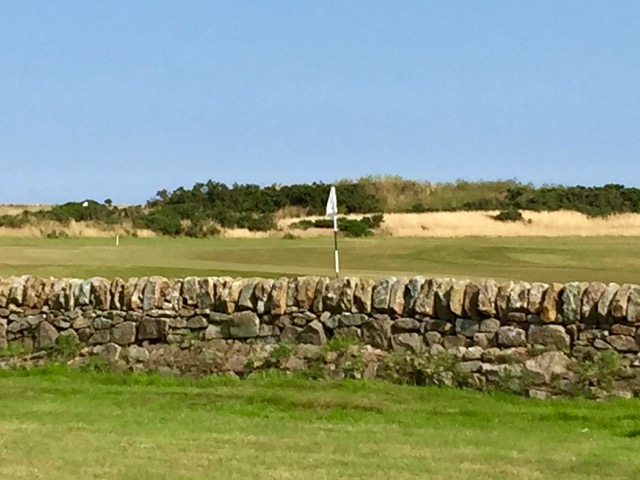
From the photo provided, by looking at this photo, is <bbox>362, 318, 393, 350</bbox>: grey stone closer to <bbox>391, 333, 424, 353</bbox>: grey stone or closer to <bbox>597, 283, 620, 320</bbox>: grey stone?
<bbox>391, 333, 424, 353</bbox>: grey stone

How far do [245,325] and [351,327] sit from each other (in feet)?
4.30

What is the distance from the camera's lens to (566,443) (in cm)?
963

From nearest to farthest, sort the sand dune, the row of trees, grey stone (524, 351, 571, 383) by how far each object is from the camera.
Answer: grey stone (524, 351, 571, 383) < the sand dune < the row of trees

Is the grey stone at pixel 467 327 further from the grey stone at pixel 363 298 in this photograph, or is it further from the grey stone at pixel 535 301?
the grey stone at pixel 363 298

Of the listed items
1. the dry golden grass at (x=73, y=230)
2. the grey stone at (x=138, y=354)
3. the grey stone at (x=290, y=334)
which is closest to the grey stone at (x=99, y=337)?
the grey stone at (x=138, y=354)

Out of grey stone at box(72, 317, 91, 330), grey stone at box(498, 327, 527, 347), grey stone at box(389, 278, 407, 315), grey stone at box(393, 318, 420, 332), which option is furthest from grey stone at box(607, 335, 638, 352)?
grey stone at box(72, 317, 91, 330)

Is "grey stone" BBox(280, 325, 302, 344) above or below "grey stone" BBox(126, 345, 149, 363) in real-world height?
above

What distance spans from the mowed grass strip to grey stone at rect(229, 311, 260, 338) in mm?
8968

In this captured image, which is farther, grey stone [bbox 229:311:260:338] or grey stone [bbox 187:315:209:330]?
grey stone [bbox 187:315:209:330]

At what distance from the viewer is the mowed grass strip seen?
24688mm

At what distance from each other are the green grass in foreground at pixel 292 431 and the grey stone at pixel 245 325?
75 centimetres

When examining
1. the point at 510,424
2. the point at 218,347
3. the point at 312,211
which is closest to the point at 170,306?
the point at 218,347

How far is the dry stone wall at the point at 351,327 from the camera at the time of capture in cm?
1245

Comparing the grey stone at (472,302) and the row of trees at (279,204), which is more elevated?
the row of trees at (279,204)
